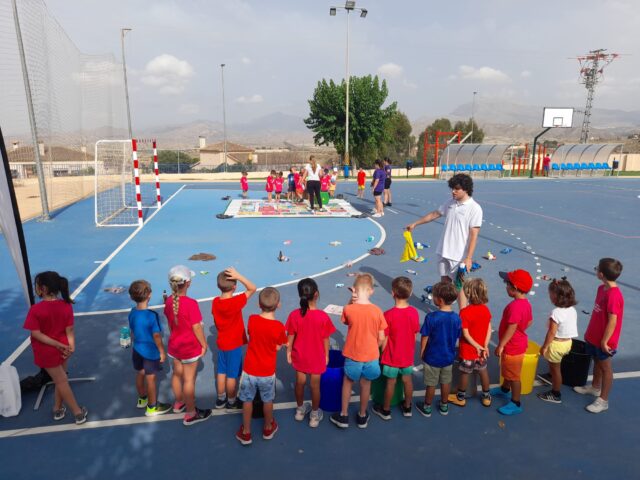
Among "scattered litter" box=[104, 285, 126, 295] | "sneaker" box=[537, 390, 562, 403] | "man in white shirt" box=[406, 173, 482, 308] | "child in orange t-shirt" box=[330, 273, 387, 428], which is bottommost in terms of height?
"sneaker" box=[537, 390, 562, 403]

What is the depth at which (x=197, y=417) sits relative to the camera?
14.2 ft

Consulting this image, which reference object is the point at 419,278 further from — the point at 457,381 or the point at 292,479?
the point at 292,479

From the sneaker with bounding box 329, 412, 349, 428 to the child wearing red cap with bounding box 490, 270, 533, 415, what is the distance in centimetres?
164

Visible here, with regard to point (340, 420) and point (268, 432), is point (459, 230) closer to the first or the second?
point (340, 420)

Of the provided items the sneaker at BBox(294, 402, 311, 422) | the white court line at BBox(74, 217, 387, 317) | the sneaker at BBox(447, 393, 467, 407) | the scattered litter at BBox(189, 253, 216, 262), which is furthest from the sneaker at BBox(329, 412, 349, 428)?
the scattered litter at BBox(189, 253, 216, 262)

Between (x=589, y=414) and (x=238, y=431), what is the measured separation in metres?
3.61

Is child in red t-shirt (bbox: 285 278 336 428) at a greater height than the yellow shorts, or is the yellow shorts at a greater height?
child in red t-shirt (bbox: 285 278 336 428)

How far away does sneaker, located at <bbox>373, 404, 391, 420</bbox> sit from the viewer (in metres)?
4.39

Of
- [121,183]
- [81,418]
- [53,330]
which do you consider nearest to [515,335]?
[81,418]

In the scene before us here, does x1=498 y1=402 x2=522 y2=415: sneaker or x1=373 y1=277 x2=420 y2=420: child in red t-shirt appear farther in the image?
x1=498 y1=402 x2=522 y2=415: sneaker

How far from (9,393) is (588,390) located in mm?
6188

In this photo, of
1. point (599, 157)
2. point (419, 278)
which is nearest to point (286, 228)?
point (419, 278)

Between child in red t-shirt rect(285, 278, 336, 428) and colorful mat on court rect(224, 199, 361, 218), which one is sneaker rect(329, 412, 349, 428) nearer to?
child in red t-shirt rect(285, 278, 336, 428)

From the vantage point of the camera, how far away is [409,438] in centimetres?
412
